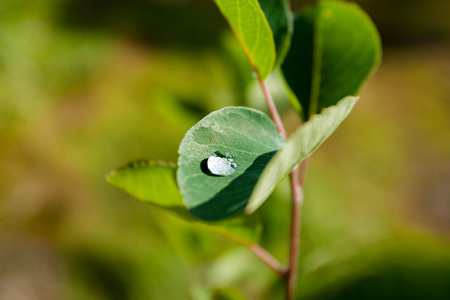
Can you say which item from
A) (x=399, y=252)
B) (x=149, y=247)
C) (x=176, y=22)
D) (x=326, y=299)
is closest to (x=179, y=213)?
(x=326, y=299)

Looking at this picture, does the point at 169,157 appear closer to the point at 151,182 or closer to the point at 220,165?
the point at 151,182

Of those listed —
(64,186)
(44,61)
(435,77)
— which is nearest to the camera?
(64,186)

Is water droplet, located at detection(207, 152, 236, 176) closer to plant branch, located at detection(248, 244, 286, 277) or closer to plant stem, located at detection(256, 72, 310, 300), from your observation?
plant stem, located at detection(256, 72, 310, 300)

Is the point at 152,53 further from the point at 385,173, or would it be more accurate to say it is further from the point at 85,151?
the point at 385,173

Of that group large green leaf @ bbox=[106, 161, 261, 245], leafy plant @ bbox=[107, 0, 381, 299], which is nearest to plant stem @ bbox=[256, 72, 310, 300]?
leafy plant @ bbox=[107, 0, 381, 299]

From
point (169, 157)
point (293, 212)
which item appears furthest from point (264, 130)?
point (169, 157)

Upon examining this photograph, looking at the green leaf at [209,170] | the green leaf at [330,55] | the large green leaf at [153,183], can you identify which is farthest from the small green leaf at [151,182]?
the green leaf at [330,55]
